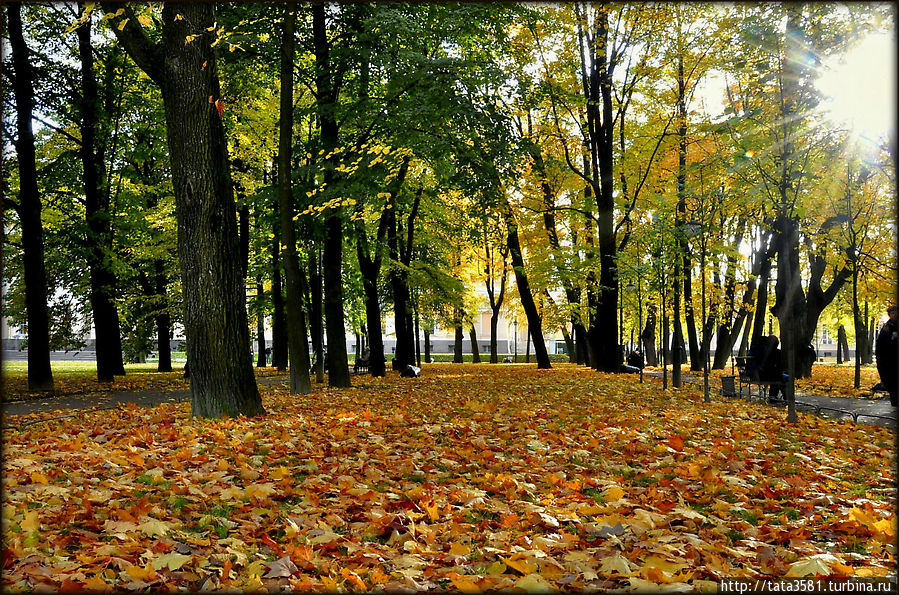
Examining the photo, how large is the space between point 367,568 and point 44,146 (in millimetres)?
25704

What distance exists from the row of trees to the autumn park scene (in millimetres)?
87

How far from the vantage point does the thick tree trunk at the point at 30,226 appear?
46.4ft

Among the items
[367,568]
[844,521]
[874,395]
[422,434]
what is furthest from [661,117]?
[367,568]

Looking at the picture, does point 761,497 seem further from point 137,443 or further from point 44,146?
point 44,146

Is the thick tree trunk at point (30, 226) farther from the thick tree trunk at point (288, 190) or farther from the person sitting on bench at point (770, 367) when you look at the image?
the person sitting on bench at point (770, 367)

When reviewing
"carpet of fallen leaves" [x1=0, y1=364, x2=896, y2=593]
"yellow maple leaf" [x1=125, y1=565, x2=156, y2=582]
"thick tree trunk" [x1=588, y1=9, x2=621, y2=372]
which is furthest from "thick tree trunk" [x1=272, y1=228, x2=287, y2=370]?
"yellow maple leaf" [x1=125, y1=565, x2=156, y2=582]

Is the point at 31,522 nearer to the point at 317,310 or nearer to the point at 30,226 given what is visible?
the point at 30,226

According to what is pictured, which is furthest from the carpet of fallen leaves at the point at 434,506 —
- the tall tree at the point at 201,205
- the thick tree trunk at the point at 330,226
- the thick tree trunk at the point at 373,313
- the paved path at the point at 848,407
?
the thick tree trunk at the point at 373,313

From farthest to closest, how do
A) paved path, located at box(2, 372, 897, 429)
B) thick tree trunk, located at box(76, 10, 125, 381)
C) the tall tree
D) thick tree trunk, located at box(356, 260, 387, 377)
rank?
thick tree trunk, located at box(356, 260, 387, 377)
thick tree trunk, located at box(76, 10, 125, 381)
paved path, located at box(2, 372, 897, 429)
the tall tree

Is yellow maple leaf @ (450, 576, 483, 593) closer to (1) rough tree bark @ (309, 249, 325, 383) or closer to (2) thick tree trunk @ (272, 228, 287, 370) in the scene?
(1) rough tree bark @ (309, 249, 325, 383)

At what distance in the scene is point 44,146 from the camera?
74.6 ft

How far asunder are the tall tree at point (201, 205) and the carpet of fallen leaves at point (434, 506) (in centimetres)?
74

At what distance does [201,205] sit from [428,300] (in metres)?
20.7

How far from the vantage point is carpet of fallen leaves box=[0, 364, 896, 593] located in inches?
114
